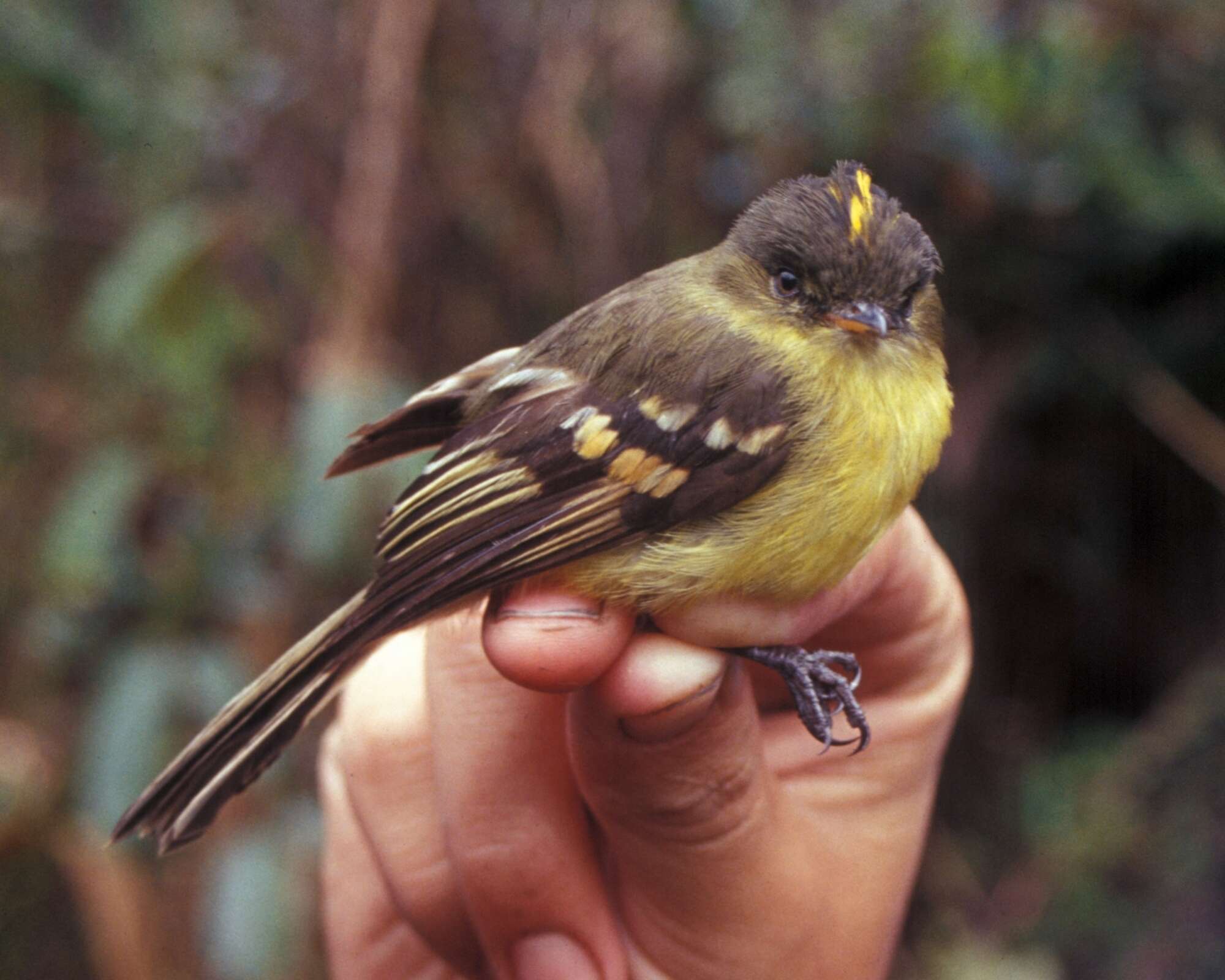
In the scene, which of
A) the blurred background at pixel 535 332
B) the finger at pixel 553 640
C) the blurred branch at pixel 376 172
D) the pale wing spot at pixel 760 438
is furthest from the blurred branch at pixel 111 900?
the pale wing spot at pixel 760 438

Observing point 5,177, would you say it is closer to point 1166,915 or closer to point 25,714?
point 25,714

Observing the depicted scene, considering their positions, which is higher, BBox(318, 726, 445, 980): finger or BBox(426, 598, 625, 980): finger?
BBox(426, 598, 625, 980): finger

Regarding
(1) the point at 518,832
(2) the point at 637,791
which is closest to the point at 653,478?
(2) the point at 637,791

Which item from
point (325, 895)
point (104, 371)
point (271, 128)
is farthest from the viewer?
point (271, 128)

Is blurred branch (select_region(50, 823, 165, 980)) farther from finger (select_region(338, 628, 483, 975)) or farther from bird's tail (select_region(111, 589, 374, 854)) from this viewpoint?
bird's tail (select_region(111, 589, 374, 854))

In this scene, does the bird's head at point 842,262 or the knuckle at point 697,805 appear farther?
the bird's head at point 842,262

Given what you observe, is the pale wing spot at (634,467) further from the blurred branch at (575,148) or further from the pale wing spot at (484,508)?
the blurred branch at (575,148)

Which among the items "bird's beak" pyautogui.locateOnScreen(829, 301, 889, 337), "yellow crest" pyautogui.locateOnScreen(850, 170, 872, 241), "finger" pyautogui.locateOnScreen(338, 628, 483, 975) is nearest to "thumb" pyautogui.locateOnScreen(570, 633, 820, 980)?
"finger" pyautogui.locateOnScreen(338, 628, 483, 975)

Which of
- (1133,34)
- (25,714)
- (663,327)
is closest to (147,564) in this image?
(25,714)
